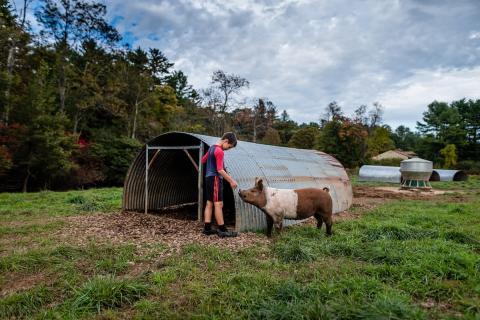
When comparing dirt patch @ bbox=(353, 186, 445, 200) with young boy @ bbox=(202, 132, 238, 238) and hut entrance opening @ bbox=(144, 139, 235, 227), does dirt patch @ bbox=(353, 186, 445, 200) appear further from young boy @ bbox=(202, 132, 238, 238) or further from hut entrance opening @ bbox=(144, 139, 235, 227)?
young boy @ bbox=(202, 132, 238, 238)

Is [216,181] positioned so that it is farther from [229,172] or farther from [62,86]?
[62,86]

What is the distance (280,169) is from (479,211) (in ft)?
20.8

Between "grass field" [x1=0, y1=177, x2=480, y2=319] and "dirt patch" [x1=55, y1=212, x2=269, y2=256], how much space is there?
29 cm

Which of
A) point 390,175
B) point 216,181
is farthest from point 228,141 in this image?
point 390,175

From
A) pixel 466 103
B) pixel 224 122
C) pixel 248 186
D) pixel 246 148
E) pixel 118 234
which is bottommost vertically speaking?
pixel 118 234

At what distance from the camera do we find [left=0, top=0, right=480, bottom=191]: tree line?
744 inches

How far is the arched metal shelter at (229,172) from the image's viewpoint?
304 inches

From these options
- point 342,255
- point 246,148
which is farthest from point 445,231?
point 246,148

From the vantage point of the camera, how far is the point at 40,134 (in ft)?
60.5

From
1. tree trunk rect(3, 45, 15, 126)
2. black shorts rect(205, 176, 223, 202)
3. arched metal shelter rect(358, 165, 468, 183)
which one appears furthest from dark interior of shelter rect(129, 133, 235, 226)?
arched metal shelter rect(358, 165, 468, 183)

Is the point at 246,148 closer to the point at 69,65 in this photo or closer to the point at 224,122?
the point at 69,65

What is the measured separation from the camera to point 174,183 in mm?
11086

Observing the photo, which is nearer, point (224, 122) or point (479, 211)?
point (479, 211)

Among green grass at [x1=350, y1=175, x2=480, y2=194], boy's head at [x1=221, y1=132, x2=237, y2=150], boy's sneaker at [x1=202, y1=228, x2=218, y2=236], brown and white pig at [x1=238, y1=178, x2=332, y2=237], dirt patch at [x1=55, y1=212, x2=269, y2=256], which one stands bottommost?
dirt patch at [x1=55, y1=212, x2=269, y2=256]
